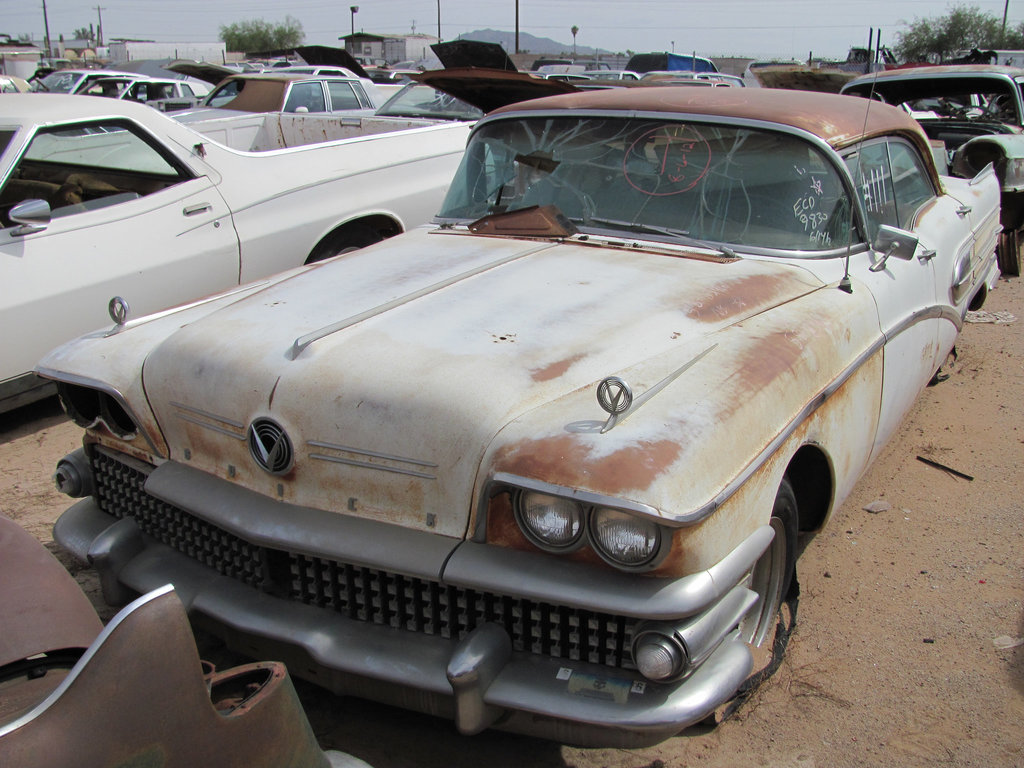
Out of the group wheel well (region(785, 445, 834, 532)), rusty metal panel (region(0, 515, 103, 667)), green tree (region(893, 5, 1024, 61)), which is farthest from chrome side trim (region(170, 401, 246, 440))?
green tree (region(893, 5, 1024, 61))

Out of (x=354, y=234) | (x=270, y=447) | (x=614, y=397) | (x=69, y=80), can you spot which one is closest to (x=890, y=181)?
(x=614, y=397)

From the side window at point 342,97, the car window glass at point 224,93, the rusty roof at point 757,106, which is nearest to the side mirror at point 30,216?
the rusty roof at point 757,106

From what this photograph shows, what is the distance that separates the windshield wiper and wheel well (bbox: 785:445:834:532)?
0.82m

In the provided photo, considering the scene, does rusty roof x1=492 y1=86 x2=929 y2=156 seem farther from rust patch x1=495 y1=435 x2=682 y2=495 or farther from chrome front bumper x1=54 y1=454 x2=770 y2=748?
chrome front bumper x1=54 y1=454 x2=770 y2=748

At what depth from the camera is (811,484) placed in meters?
2.86

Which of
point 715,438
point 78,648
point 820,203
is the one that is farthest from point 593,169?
point 78,648

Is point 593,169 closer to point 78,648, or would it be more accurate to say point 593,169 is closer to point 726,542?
point 726,542

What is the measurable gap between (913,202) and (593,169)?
5.20 feet

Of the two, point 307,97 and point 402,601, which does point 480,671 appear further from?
point 307,97

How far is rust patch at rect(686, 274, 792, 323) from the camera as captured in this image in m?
2.75

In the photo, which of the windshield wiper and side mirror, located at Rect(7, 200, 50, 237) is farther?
side mirror, located at Rect(7, 200, 50, 237)

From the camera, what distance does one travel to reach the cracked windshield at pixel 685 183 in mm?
3277

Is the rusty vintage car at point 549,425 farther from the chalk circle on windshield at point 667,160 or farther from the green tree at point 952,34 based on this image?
the green tree at point 952,34

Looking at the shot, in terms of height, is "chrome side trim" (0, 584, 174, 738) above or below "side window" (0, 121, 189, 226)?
below
